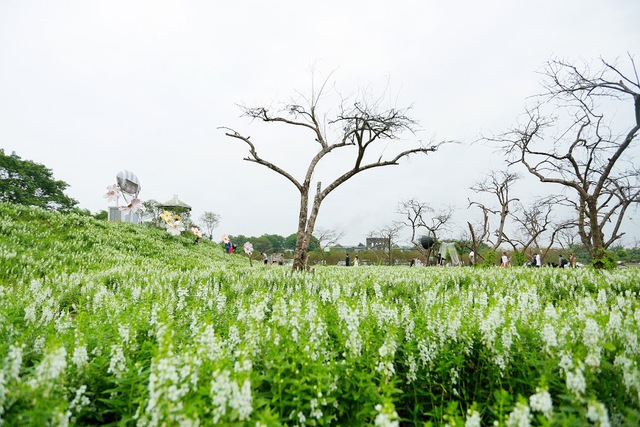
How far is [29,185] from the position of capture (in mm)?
46688

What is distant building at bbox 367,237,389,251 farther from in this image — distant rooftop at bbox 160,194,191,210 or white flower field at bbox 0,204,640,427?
white flower field at bbox 0,204,640,427

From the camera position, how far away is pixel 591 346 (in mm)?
2955

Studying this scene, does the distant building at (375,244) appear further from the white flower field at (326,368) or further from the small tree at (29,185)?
the white flower field at (326,368)

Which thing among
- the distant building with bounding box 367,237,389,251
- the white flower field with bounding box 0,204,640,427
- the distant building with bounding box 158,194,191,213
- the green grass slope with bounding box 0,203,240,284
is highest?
the distant building with bounding box 158,194,191,213

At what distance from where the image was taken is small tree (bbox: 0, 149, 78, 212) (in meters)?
44.7

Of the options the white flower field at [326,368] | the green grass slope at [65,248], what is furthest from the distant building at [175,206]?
the white flower field at [326,368]

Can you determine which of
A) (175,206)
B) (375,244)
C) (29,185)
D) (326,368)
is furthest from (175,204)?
(326,368)

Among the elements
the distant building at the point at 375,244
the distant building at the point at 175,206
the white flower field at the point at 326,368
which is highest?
the distant building at the point at 175,206

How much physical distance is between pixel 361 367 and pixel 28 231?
22.2m

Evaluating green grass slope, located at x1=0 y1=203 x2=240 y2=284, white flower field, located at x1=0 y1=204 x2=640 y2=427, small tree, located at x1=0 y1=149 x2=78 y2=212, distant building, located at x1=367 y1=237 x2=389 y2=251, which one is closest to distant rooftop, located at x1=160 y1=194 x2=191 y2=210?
small tree, located at x1=0 y1=149 x2=78 y2=212

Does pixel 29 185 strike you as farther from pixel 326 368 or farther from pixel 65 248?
pixel 326 368

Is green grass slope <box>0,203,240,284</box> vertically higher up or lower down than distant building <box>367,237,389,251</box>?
lower down

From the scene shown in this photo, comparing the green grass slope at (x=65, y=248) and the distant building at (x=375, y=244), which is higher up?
the distant building at (x=375, y=244)

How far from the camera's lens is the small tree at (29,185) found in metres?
44.7
